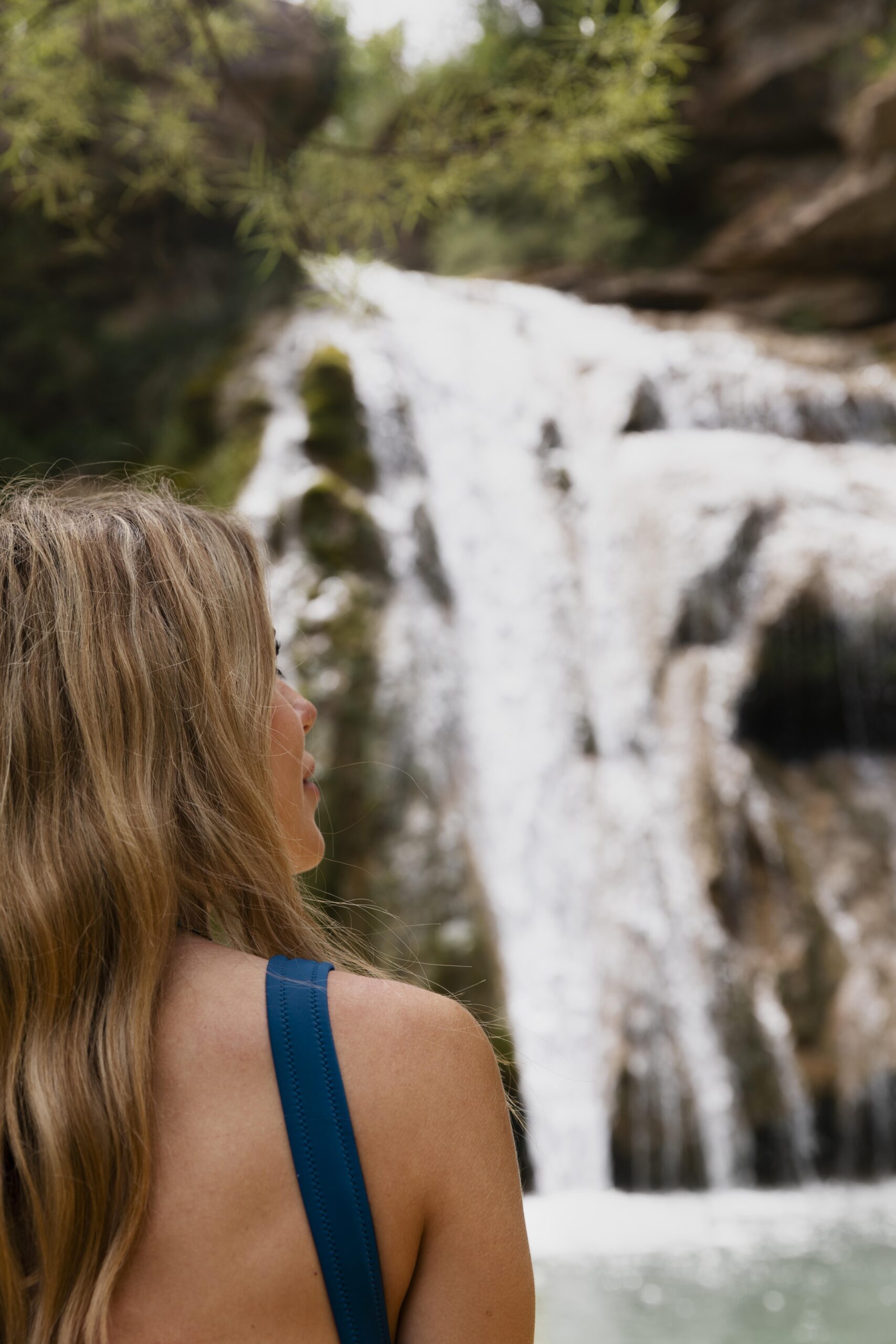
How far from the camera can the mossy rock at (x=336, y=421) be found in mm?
7738

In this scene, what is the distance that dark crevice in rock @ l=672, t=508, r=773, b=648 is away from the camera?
7.85 m

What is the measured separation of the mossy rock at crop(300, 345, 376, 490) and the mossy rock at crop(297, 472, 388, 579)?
1.41 feet

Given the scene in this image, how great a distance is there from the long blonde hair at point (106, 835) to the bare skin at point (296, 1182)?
0.13 ft

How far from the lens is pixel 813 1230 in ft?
17.2

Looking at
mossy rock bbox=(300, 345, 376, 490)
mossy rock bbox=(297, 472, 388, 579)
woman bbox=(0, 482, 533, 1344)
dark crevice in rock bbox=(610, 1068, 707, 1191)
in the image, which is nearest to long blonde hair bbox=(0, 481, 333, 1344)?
woman bbox=(0, 482, 533, 1344)

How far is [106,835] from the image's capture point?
1069 mm

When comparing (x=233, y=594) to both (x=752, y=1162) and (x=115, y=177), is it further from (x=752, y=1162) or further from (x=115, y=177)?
(x=115, y=177)

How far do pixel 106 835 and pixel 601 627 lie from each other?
7047 millimetres

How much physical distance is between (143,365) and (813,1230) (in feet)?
28.5

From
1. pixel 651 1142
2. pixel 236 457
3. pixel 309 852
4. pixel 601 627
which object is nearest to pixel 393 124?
pixel 236 457

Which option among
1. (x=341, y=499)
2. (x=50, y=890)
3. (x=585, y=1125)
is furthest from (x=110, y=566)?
(x=341, y=499)

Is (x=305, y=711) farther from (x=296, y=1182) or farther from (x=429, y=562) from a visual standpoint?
(x=429, y=562)

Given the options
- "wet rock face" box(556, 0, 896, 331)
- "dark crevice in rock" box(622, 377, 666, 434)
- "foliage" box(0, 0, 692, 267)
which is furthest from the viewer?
"wet rock face" box(556, 0, 896, 331)

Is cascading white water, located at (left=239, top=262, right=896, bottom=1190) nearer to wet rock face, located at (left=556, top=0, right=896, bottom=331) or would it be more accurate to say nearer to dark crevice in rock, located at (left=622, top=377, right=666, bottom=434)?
dark crevice in rock, located at (left=622, top=377, right=666, bottom=434)
